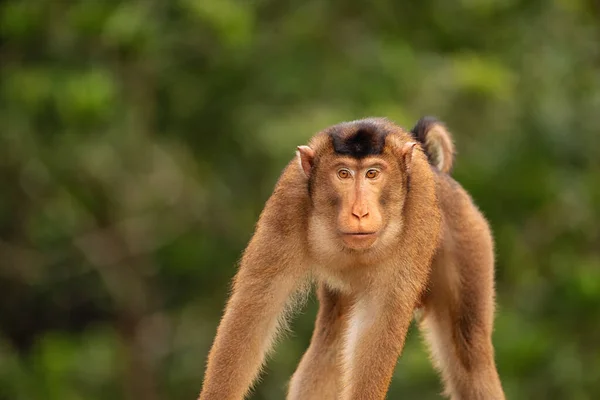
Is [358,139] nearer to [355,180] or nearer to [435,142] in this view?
[355,180]

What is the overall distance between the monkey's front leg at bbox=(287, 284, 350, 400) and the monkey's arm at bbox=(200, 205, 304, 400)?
2.34 feet

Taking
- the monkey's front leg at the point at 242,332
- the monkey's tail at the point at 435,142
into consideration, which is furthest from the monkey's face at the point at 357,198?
the monkey's tail at the point at 435,142

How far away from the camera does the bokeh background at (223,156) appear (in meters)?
15.5

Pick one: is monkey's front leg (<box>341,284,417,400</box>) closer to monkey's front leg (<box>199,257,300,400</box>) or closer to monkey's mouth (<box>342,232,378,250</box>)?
monkey's mouth (<box>342,232,378,250</box>)

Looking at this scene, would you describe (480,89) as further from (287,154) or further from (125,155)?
(125,155)

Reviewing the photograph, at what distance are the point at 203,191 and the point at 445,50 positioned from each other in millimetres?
4008

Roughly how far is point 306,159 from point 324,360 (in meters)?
1.30

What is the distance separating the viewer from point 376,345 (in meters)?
6.22

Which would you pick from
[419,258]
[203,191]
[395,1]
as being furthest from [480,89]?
[419,258]

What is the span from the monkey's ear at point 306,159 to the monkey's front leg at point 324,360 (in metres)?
0.84

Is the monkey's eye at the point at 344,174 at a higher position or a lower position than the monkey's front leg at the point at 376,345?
higher

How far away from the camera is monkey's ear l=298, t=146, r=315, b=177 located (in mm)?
6414

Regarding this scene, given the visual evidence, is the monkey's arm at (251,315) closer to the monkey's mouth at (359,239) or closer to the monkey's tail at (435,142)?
the monkey's mouth at (359,239)

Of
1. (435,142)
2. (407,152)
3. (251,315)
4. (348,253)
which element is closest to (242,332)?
(251,315)
